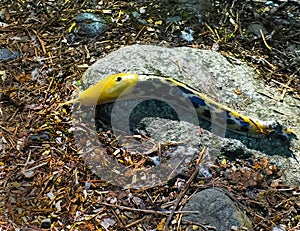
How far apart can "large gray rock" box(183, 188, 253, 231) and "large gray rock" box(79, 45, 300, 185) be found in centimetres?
32

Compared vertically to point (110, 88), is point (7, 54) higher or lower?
lower

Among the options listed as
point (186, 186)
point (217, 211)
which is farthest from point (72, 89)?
point (217, 211)

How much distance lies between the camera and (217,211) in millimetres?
2635

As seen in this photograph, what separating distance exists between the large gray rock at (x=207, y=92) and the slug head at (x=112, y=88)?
0.06 metres

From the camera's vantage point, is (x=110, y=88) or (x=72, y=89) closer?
(x=110, y=88)

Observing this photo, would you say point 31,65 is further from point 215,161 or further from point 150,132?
point 215,161

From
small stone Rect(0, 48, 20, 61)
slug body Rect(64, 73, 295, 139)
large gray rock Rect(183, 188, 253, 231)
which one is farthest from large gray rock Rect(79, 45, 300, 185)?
small stone Rect(0, 48, 20, 61)

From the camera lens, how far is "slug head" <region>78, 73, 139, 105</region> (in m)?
3.00

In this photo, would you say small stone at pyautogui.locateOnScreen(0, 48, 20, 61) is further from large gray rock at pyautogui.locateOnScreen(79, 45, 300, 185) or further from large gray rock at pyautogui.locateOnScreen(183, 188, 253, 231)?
large gray rock at pyautogui.locateOnScreen(183, 188, 253, 231)

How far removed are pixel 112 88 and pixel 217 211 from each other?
0.95 metres

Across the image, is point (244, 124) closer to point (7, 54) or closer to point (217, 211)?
point (217, 211)

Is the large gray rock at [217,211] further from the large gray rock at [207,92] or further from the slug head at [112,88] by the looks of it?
the slug head at [112,88]

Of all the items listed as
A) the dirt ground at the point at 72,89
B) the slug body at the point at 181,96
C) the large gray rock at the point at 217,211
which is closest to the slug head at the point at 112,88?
the slug body at the point at 181,96

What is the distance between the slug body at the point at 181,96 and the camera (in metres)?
2.99
